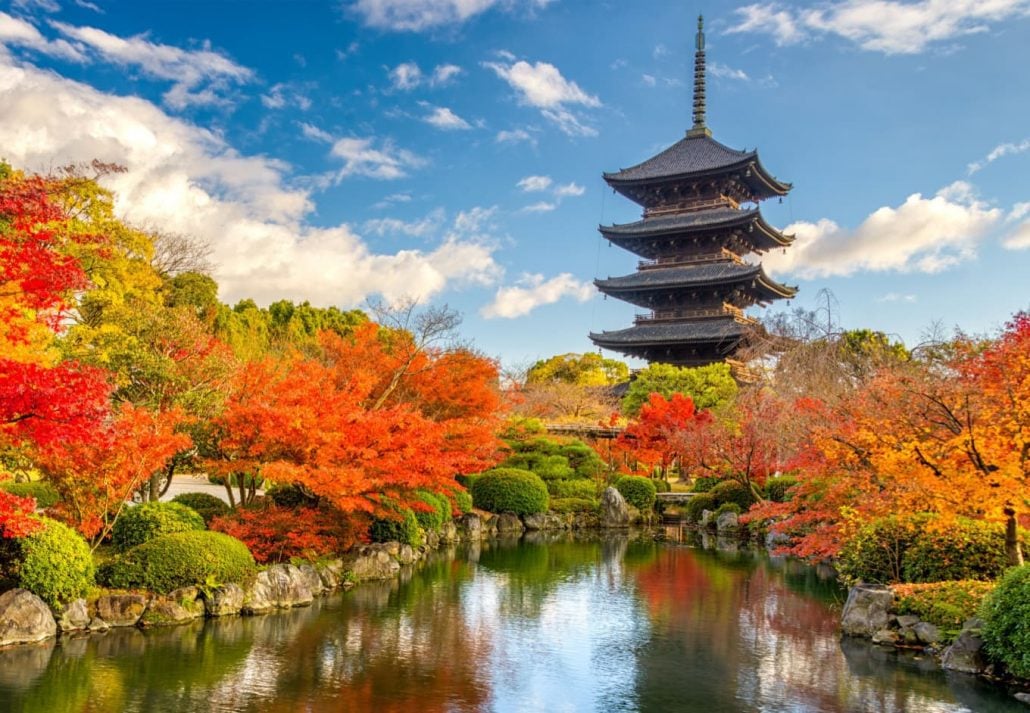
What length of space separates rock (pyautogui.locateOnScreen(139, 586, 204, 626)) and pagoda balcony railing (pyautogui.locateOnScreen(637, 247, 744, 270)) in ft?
104

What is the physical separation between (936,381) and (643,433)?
18.2 m

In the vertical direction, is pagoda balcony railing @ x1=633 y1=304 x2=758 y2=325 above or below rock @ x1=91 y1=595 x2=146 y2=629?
above

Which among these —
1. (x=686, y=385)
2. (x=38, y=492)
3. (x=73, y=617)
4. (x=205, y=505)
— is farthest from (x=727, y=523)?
(x=73, y=617)

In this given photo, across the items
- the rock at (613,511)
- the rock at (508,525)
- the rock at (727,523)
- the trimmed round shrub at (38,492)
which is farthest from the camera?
the rock at (613,511)

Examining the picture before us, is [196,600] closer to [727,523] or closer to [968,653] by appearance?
[968,653]

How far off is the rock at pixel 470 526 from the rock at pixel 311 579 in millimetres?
8742

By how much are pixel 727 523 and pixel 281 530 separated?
15041 mm

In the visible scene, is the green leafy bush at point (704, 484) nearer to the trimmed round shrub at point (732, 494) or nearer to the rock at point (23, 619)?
the trimmed round shrub at point (732, 494)

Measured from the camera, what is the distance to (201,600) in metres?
11.4

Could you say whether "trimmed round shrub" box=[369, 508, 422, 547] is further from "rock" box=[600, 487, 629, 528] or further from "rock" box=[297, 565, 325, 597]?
"rock" box=[600, 487, 629, 528]

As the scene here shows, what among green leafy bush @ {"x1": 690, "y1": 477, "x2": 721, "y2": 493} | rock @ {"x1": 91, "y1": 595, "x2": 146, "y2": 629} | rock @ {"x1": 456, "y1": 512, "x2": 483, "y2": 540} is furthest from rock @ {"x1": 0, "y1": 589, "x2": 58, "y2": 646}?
→ green leafy bush @ {"x1": 690, "y1": 477, "x2": 721, "y2": 493}

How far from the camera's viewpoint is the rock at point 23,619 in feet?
31.3

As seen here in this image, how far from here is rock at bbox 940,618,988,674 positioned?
30.5 ft

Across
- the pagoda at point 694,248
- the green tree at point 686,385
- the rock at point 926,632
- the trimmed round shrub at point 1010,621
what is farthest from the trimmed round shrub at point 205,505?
the pagoda at point 694,248
